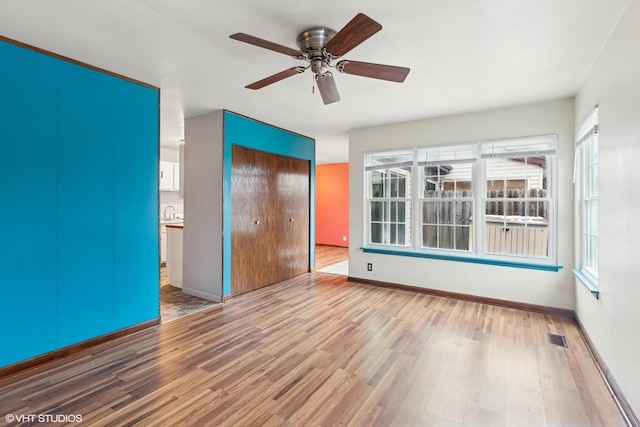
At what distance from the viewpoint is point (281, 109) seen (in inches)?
160

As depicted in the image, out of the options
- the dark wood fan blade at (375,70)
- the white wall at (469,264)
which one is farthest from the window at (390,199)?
the dark wood fan blade at (375,70)

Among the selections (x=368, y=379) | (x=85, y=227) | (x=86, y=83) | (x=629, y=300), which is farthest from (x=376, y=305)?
(x=86, y=83)

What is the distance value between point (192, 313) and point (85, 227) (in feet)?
5.02

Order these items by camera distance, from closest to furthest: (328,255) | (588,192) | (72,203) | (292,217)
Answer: (72,203) < (588,192) < (292,217) < (328,255)

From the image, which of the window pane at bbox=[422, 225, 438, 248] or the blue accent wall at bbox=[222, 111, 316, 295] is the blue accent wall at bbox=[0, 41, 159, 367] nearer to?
the blue accent wall at bbox=[222, 111, 316, 295]

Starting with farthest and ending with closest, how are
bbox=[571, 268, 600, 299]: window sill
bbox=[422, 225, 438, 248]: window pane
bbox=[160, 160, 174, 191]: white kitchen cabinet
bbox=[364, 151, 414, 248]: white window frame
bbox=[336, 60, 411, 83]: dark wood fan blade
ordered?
bbox=[160, 160, 174, 191]: white kitchen cabinet, bbox=[364, 151, 414, 248]: white window frame, bbox=[422, 225, 438, 248]: window pane, bbox=[571, 268, 600, 299]: window sill, bbox=[336, 60, 411, 83]: dark wood fan blade

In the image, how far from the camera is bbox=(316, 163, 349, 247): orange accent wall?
8898mm

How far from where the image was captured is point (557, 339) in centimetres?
298

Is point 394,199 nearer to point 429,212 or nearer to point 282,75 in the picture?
point 429,212

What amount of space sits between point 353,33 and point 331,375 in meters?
2.36

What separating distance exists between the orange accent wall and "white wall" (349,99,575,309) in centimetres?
371

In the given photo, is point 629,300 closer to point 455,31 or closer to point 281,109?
point 455,31

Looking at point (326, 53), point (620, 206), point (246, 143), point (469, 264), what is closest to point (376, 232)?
point (469, 264)

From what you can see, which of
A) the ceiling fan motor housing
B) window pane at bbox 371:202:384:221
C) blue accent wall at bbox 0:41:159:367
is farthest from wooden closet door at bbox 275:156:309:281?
the ceiling fan motor housing
